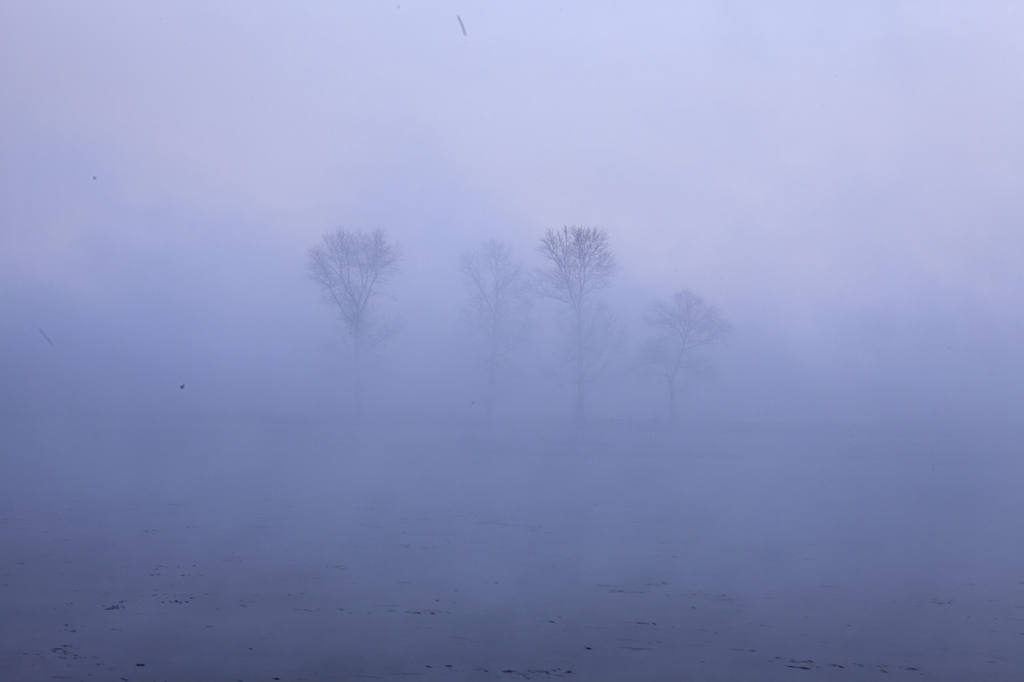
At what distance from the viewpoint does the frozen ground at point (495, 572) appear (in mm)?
9148

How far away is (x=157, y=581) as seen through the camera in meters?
12.0

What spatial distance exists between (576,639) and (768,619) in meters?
2.87

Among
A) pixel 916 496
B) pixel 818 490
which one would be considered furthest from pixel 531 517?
pixel 916 496

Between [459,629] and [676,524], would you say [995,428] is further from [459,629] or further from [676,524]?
[459,629]

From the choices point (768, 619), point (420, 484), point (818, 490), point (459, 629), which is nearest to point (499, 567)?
point (459, 629)

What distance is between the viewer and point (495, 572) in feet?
43.5

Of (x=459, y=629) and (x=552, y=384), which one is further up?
(x=552, y=384)

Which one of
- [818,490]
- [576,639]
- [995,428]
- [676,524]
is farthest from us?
[995,428]

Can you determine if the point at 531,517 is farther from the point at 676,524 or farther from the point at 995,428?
the point at 995,428

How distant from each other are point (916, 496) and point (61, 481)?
23.2 metres

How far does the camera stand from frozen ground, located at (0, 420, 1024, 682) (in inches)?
360

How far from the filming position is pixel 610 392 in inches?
1988

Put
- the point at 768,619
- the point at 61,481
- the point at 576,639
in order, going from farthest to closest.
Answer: the point at 61,481
the point at 768,619
the point at 576,639

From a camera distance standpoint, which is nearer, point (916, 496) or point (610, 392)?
point (916, 496)
